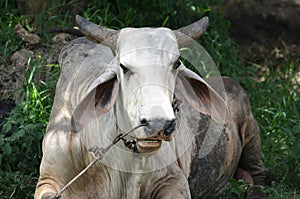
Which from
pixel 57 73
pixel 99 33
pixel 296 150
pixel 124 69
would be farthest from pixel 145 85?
pixel 57 73

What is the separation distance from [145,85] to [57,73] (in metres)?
2.76

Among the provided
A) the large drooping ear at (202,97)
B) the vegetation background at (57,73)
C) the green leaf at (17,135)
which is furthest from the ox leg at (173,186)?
the green leaf at (17,135)

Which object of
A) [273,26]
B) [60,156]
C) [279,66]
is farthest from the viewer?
[273,26]

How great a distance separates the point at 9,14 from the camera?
7672mm

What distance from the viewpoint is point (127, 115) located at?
445 centimetres

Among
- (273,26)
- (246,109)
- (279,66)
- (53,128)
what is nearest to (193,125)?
(246,109)

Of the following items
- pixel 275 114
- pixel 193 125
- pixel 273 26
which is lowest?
pixel 273 26

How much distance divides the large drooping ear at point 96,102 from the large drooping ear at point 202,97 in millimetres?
428

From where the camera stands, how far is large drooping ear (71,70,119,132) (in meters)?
4.60

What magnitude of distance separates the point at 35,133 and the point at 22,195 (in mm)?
545

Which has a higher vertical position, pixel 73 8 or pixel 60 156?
pixel 60 156

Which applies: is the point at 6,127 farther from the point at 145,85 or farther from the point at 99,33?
the point at 145,85

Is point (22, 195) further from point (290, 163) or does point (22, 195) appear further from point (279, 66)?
point (279, 66)

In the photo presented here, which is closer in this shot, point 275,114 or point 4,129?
point 4,129
